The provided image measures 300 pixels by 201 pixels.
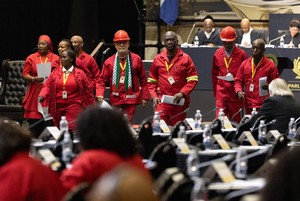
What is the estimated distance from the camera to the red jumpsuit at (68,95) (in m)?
12.4

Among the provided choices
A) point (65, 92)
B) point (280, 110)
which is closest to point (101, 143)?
point (280, 110)

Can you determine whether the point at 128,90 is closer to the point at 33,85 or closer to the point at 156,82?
the point at 156,82

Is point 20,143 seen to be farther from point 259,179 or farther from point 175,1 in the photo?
point 175,1

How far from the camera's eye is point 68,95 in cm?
1243

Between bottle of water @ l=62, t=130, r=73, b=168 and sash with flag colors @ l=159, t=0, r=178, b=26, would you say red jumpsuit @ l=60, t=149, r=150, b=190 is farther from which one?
sash with flag colors @ l=159, t=0, r=178, b=26

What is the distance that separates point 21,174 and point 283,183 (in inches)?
88.8

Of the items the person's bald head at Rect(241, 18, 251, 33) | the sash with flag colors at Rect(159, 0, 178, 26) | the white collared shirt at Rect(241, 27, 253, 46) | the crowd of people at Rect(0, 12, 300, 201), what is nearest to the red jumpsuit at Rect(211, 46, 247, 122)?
the crowd of people at Rect(0, 12, 300, 201)

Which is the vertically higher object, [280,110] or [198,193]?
[198,193]

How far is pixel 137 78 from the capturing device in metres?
13.7

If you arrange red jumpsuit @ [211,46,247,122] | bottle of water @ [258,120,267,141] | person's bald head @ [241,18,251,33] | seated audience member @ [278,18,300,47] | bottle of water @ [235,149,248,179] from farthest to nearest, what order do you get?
person's bald head @ [241,18,251,33], seated audience member @ [278,18,300,47], red jumpsuit @ [211,46,247,122], bottle of water @ [258,120,267,141], bottle of water @ [235,149,248,179]

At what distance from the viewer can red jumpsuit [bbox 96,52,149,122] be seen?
13.5m

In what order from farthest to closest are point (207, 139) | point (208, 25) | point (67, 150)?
1. point (208, 25)
2. point (207, 139)
3. point (67, 150)

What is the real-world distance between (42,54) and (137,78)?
1.51 m

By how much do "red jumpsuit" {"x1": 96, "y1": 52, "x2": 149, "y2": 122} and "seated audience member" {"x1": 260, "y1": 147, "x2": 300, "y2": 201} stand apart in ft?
33.3
